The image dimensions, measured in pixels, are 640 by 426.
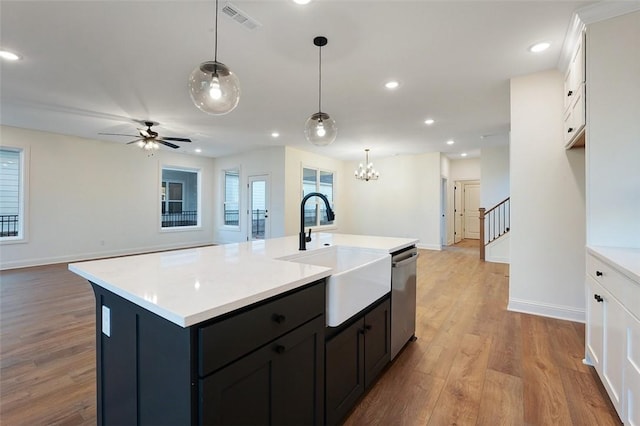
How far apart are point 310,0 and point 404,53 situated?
113cm

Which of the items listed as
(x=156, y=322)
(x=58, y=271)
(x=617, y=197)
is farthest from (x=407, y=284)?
(x=58, y=271)

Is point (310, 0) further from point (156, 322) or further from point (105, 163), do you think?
point (105, 163)

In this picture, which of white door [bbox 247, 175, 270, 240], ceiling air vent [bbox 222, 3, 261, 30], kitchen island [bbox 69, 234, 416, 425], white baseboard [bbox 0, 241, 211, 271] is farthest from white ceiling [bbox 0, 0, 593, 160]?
white door [bbox 247, 175, 270, 240]

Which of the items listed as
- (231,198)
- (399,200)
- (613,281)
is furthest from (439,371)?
(231,198)

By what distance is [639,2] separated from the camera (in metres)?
2.04

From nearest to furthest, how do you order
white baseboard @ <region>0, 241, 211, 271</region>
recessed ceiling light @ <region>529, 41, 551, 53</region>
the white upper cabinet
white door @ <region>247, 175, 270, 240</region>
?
the white upper cabinet < recessed ceiling light @ <region>529, 41, 551, 53</region> < white baseboard @ <region>0, 241, 211, 271</region> < white door @ <region>247, 175, 270, 240</region>

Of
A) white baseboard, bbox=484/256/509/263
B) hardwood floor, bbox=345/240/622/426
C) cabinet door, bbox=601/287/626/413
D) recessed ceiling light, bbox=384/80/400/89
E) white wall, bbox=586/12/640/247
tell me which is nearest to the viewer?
cabinet door, bbox=601/287/626/413

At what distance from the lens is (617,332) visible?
5.20ft

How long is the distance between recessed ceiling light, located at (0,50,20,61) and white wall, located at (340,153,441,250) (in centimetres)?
757

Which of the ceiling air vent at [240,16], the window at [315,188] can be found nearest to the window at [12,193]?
the window at [315,188]

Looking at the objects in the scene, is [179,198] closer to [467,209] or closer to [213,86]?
[213,86]

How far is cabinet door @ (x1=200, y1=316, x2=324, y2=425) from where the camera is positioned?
915 millimetres

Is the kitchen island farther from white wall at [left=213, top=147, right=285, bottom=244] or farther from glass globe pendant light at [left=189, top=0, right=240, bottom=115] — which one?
white wall at [left=213, top=147, right=285, bottom=244]

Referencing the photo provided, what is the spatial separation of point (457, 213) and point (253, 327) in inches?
398
